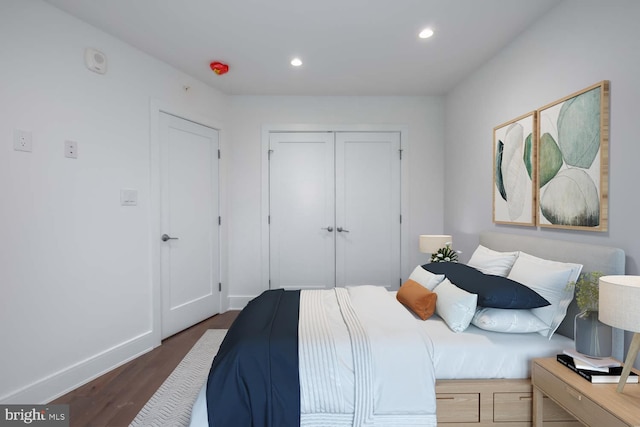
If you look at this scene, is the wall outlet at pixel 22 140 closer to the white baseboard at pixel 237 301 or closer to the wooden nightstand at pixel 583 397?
the white baseboard at pixel 237 301

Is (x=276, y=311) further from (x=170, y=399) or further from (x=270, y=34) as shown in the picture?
(x=270, y=34)

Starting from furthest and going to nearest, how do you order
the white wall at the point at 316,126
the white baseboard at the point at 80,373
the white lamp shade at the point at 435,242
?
the white wall at the point at 316,126, the white lamp shade at the point at 435,242, the white baseboard at the point at 80,373

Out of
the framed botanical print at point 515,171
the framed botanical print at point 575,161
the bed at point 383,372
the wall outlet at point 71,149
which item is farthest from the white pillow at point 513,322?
the wall outlet at point 71,149

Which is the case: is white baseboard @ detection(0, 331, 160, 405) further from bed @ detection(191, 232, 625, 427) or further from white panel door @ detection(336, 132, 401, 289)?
white panel door @ detection(336, 132, 401, 289)

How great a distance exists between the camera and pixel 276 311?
2.12m

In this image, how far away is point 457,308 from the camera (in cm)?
185

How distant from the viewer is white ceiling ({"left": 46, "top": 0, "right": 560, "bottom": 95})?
2166 millimetres

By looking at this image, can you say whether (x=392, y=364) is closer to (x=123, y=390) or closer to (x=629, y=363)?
(x=629, y=363)

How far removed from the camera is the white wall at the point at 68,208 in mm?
1940

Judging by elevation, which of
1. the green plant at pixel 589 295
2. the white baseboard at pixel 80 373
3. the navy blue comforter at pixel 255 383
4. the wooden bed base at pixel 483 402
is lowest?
the white baseboard at pixel 80 373

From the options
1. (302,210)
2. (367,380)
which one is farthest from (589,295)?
(302,210)

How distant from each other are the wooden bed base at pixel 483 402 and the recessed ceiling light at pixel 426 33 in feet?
8.14

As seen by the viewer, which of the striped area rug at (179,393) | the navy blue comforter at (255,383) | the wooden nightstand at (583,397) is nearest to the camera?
the wooden nightstand at (583,397)

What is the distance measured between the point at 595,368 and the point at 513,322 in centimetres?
41
